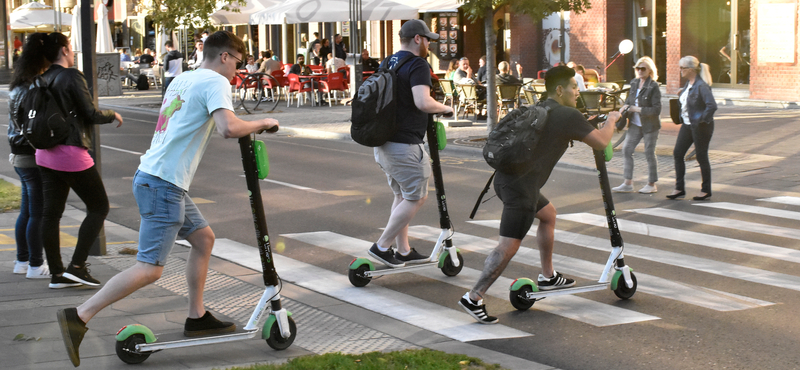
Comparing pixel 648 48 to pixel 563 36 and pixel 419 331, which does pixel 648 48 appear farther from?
pixel 419 331

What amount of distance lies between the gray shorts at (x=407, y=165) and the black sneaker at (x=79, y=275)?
2219 millimetres

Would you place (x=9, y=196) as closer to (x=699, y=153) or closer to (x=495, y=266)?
(x=495, y=266)

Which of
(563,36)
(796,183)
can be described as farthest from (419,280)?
(563,36)

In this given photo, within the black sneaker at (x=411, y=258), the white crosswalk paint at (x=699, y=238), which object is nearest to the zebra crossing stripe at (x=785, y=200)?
the white crosswalk paint at (x=699, y=238)

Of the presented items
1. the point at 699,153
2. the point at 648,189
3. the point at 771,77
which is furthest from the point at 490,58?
the point at 771,77

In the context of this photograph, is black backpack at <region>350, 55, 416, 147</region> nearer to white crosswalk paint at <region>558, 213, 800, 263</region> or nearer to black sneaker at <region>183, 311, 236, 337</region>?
black sneaker at <region>183, 311, 236, 337</region>

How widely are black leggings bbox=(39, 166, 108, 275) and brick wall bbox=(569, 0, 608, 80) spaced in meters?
23.2

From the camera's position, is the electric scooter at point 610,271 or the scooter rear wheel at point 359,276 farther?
the scooter rear wheel at point 359,276

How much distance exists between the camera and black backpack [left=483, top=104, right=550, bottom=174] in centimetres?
576

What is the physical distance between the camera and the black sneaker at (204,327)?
536cm

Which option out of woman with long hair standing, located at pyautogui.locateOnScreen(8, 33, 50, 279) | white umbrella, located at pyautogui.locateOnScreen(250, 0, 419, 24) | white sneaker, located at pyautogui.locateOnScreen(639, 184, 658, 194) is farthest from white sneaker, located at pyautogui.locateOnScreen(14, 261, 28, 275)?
white umbrella, located at pyautogui.locateOnScreen(250, 0, 419, 24)

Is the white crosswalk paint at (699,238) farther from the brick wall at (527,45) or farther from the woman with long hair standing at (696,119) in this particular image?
the brick wall at (527,45)

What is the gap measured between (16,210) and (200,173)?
368cm

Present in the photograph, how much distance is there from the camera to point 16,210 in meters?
10.3
